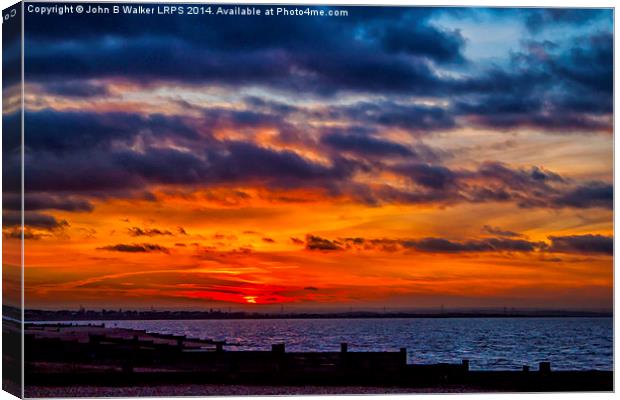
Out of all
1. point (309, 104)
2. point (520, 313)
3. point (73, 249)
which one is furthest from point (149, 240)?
point (520, 313)

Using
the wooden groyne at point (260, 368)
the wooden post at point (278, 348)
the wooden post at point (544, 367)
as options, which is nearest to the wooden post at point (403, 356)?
the wooden groyne at point (260, 368)

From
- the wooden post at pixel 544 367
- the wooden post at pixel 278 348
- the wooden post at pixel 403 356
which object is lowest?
the wooden post at pixel 544 367

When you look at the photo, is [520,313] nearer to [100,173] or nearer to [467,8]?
[467,8]

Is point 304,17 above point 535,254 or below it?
above

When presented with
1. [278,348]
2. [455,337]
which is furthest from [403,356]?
[455,337]

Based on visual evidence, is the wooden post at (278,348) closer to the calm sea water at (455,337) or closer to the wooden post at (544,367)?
the calm sea water at (455,337)

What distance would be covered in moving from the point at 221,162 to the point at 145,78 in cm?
199

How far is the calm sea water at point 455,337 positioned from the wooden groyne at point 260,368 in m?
0.24

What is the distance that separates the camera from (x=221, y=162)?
3609 cm

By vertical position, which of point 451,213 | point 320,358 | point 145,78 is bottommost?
point 320,358

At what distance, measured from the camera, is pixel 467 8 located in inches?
1423

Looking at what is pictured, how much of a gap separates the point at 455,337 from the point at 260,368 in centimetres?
453

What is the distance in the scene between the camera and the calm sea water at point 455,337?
36781 mm

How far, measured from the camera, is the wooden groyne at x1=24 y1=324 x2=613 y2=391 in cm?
3622
